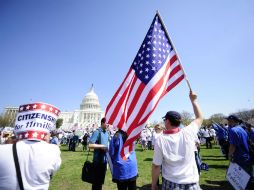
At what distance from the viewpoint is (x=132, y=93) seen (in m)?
4.46

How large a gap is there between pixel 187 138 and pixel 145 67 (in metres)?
1.82

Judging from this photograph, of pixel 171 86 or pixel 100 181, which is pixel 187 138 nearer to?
pixel 171 86

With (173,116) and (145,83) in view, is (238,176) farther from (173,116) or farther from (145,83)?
(145,83)

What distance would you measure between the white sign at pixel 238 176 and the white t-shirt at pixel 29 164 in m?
5.18

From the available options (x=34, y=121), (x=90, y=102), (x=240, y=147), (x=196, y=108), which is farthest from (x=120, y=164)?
(x=90, y=102)

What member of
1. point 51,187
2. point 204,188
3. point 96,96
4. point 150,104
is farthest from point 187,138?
point 96,96

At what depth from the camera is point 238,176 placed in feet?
19.2

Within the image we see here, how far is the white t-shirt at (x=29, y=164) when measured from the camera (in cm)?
247

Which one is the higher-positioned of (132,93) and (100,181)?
(132,93)

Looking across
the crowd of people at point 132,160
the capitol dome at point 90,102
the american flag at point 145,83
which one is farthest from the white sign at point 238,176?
the capitol dome at point 90,102

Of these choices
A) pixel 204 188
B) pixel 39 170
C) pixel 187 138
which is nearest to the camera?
pixel 39 170

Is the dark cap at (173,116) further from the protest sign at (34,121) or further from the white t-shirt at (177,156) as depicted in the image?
the protest sign at (34,121)

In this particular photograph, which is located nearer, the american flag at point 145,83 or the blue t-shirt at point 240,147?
the american flag at point 145,83

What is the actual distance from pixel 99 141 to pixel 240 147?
4329 mm
